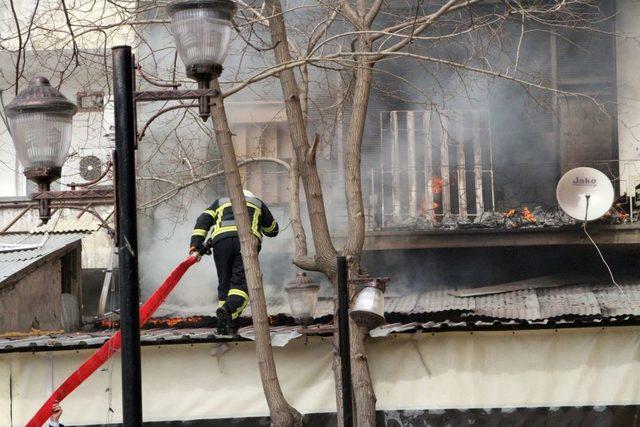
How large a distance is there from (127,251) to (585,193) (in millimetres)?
11027

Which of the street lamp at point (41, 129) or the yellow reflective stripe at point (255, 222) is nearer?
the street lamp at point (41, 129)

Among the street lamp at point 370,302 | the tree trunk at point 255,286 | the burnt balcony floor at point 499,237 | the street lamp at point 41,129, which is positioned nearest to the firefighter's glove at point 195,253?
the tree trunk at point 255,286

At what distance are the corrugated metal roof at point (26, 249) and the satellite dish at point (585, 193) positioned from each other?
7.23 m

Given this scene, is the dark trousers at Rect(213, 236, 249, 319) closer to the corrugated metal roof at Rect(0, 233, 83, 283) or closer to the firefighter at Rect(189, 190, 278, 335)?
the firefighter at Rect(189, 190, 278, 335)

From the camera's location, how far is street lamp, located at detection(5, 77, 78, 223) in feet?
25.6

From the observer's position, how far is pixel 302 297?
1244cm

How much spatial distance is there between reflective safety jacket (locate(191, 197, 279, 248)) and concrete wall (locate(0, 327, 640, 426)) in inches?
50.0

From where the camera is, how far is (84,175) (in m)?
19.9

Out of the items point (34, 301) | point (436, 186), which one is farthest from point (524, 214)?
point (34, 301)

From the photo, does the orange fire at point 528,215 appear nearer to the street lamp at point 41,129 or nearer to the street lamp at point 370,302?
the street lamp at point 370,302

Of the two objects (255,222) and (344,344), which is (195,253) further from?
(344,344)

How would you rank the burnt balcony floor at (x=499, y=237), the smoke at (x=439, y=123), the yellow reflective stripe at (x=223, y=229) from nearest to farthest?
the yellow reflective stripe at (x=223, y=229), the burnt balcony floor at (x=499, y=237), the smoke at (x=439, y=123)

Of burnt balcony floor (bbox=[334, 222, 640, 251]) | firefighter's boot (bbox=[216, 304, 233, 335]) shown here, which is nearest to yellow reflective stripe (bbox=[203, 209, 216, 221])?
firefighter's boot (bbox=[216, 304, 233, 335])

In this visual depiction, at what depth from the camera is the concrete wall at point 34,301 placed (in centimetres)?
1540
